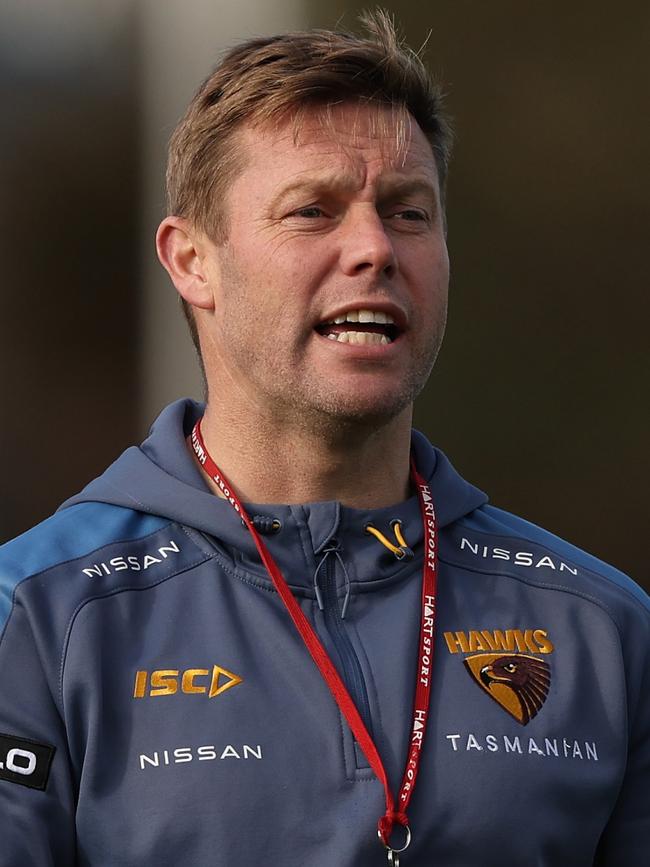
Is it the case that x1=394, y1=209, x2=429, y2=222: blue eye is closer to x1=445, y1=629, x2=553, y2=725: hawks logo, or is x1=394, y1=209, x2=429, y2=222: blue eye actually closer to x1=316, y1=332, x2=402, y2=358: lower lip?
x1=316, y1=332, x2=402, y2=358: lower lip

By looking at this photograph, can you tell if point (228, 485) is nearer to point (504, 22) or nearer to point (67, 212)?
point (67, 212)

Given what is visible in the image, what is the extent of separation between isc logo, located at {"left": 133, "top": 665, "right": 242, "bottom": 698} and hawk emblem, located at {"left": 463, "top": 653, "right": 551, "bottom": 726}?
1.19 ft

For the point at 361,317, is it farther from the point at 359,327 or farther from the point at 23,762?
the point at 23,762

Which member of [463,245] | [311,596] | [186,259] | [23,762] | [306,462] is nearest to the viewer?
[23,762]

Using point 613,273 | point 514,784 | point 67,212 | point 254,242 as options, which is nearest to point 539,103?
point 613,273

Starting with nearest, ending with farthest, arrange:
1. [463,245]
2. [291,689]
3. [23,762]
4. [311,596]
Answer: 1. [23,762]
2. [291,689]
3. [311,596]
4. [463,245]

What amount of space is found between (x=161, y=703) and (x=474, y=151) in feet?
12.0

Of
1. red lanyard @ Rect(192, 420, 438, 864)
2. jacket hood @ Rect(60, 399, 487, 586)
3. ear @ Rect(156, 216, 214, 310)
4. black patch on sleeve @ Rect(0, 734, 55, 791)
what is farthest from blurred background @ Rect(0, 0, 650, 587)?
black patch on sleeve @ Rect(0, 734, 55, 791)

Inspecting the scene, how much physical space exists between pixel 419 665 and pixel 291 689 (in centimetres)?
20

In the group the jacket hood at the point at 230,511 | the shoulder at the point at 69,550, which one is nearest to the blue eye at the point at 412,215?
the jacket hood at the point at 230,511

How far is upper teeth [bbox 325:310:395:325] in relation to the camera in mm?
2314

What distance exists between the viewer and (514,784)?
220cm

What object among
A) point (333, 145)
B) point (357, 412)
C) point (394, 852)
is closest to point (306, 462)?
point (357, 412)

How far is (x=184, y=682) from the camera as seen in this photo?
2.16 metres
